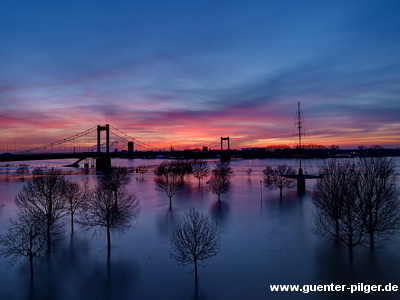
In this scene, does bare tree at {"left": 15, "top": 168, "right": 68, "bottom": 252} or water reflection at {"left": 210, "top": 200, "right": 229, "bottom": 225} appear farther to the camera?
water reflection at {"left": 210, "top": 200, "right": 229, "bottom": 225}

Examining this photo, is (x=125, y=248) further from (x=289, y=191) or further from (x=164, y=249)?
(x=289, y=191)

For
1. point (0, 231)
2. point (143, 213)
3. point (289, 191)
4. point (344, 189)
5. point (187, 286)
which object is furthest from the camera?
point (289, 191)

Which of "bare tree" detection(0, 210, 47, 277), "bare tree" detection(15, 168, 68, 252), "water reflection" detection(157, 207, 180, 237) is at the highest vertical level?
"bare tree" detection(15, 168, 68, 252)

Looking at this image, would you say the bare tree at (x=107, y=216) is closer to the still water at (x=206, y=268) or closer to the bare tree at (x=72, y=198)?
the bare tree at (x=72, y=198)

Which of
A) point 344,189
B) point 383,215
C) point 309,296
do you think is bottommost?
point 309,296

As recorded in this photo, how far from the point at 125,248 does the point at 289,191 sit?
3124cm

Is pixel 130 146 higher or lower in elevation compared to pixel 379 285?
higher

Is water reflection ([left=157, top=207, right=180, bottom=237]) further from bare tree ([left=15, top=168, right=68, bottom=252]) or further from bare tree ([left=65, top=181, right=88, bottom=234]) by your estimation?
bare tree ([left=15, top=168, right=68, bottom=252])

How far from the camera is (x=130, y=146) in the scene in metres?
183

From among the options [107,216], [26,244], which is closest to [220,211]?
[107,216]

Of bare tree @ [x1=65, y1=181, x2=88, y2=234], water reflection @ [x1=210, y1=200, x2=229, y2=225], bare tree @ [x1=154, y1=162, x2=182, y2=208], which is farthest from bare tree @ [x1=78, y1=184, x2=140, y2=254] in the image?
water reflection @ [x1=210, y1=200, x2=229, y2=225]

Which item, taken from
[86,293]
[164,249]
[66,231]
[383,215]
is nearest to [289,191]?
[383,215]

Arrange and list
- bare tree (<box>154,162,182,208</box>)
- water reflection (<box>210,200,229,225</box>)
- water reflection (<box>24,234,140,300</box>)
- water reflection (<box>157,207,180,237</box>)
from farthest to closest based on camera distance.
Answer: bare tree (<box>154,162,182,208</box>) → water reflection (<box>210,200,229,225</box>) → water reflection (<box>157,207,180,237</box>) → water reflection (<box>24,234,140,300</box>)

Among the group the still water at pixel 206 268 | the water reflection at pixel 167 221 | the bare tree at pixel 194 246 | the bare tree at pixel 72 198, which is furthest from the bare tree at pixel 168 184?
the bare tree at pixel 194 246
